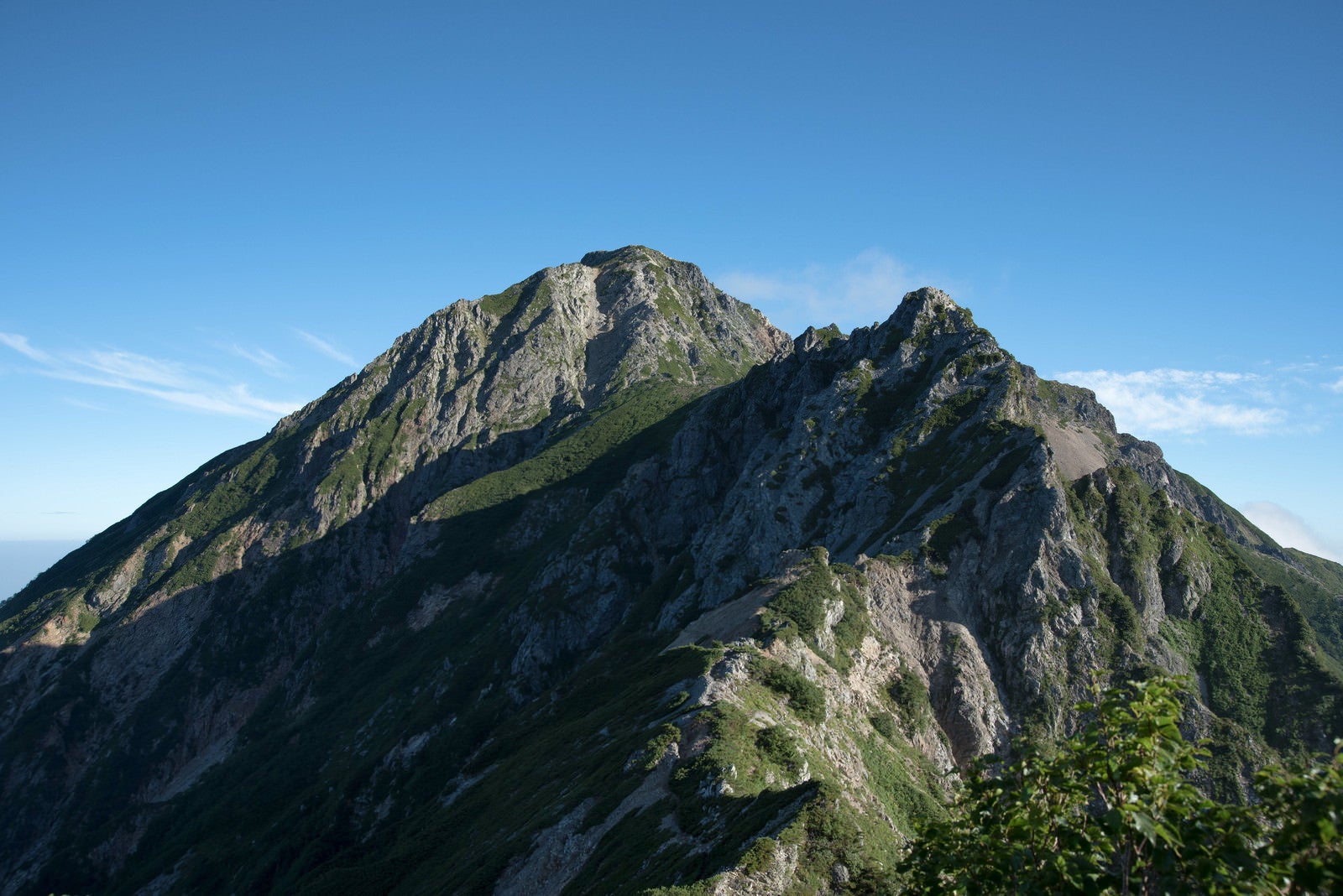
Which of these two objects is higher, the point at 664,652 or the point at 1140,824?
the point at 1140,824

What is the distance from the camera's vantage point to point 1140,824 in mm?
10273

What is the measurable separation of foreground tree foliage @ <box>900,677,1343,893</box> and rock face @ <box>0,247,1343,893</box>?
8.32ft

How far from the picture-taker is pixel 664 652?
76.7 metres

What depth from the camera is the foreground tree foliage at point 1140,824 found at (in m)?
10.3

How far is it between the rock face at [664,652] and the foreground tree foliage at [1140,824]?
2.53 m

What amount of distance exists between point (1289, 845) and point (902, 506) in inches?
3476

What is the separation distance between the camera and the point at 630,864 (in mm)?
37594

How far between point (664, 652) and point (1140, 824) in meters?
68.6

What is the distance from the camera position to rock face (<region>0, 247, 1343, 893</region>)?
163 ft

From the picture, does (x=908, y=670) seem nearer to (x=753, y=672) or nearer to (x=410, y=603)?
(x=753, y=672)

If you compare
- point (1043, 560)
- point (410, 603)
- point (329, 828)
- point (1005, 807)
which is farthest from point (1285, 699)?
point (410, 603)

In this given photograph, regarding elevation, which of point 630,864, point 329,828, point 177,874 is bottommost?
point 177,874

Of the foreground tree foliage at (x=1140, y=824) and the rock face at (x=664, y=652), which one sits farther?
the rock face at (x=664, y=652)

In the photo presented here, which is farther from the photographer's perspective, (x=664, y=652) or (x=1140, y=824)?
(x=664, y=652)
